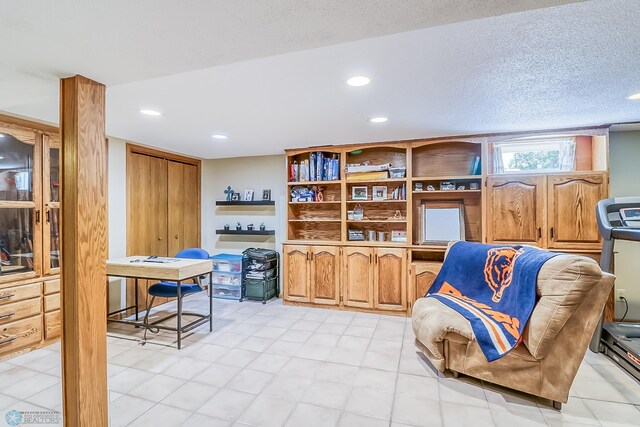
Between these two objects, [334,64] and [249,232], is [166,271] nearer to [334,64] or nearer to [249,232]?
[249,232]

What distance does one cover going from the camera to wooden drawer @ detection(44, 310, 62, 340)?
3.13m

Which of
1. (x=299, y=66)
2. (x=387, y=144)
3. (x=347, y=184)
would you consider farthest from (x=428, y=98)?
(x=347, y=184)

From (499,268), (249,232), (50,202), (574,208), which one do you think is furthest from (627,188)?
(50,202)

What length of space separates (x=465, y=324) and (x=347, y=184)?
251cm

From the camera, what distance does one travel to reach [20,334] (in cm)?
293

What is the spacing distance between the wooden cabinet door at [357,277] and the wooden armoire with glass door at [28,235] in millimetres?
3209

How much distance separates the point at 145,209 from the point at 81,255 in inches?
120

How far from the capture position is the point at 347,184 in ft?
14.7

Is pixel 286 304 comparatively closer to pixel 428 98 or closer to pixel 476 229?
pixel 476 229

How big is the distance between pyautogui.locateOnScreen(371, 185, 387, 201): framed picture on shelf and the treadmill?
7.33 ft

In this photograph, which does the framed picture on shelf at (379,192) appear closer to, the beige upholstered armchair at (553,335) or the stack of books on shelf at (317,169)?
the stack of books on shelf at (317,169)

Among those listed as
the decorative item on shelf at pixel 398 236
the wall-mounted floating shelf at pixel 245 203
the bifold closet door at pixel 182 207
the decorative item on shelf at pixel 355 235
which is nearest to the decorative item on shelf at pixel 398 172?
the decorative item on shelf at pixel 398 236

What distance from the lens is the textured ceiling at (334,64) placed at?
3.90 feet

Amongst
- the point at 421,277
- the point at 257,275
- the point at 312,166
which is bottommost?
the point at 257,275
